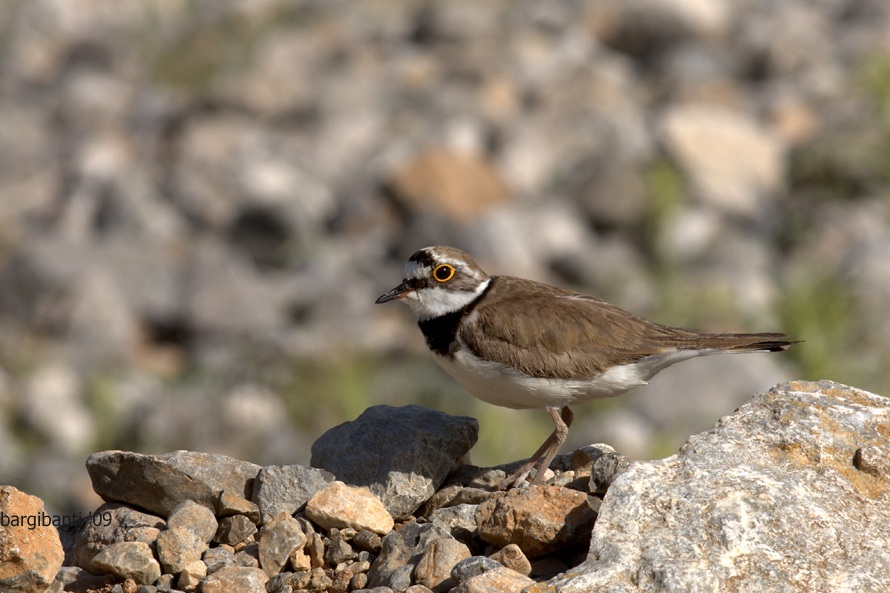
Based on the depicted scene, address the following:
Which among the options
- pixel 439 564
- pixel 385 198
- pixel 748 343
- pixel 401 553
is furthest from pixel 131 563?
pixel 385 198

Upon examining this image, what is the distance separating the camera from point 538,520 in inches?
190

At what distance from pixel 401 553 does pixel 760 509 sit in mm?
1428

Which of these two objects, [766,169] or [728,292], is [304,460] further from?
[766,169]

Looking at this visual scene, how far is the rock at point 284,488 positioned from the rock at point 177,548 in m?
0.38

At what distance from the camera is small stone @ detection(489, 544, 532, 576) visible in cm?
470

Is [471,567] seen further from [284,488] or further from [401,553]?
[284,488]

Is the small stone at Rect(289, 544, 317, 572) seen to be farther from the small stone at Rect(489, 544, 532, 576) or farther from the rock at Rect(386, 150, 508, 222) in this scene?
the rock at Rect(386, 150, 508, 222)

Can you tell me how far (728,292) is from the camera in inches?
524

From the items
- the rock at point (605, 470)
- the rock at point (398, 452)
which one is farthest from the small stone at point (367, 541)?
the rock at point (605, 470)

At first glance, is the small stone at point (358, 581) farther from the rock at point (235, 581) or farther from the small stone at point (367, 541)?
the rock at point (235, 581)

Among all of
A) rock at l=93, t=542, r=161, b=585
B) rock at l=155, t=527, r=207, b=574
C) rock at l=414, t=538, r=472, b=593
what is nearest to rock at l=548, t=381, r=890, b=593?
rock at l=414, t=538, r=472, b=593

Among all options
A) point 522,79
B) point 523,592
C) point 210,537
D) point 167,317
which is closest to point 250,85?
point 522,79

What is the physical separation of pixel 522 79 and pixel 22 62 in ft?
28.8

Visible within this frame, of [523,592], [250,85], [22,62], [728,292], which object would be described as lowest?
[523,592]
